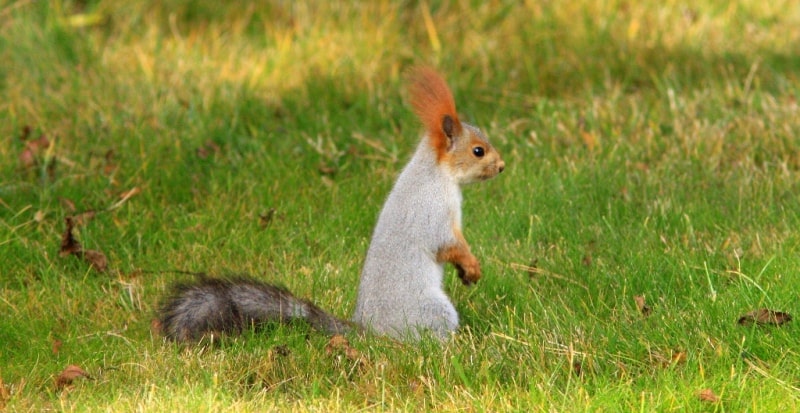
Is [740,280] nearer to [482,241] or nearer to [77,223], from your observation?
[482,241]

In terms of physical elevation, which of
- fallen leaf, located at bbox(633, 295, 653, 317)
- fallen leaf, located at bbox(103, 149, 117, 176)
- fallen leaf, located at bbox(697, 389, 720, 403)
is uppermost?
fallen leaf, located at bbox(697, 389, 720, 403)

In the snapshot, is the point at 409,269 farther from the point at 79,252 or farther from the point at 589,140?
the point at 589,140

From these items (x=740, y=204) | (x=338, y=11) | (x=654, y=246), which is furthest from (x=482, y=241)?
(x=338, y=11)

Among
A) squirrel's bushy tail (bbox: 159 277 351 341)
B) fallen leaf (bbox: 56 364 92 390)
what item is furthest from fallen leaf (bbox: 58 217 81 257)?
fallen leaf (bbox: 56 364 92 390)

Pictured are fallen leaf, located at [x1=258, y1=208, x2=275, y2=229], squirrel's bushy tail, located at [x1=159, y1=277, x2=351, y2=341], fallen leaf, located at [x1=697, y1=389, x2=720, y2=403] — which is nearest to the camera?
fallen leaf, located at [x1=697, y1=389, x2=720, y2=403]

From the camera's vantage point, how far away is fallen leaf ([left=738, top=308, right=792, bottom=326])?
11.4ft

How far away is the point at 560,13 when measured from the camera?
7082mm

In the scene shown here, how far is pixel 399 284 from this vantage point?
385cm

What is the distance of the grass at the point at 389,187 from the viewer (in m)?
3.48

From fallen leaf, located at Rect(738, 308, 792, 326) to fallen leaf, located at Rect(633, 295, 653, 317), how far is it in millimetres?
374

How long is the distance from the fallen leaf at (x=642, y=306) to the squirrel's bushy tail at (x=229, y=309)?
3.19 feet

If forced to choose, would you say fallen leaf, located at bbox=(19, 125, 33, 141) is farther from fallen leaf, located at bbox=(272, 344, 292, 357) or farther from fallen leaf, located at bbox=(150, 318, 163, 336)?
fallen leaf, located at bbox=(272, 344, 292, 357)

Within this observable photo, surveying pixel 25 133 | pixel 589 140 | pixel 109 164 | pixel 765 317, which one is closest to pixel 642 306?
pixel 765 317

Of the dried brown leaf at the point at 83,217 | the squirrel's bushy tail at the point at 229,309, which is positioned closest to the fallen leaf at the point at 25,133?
the dried brown leaf at the point at 83,217
